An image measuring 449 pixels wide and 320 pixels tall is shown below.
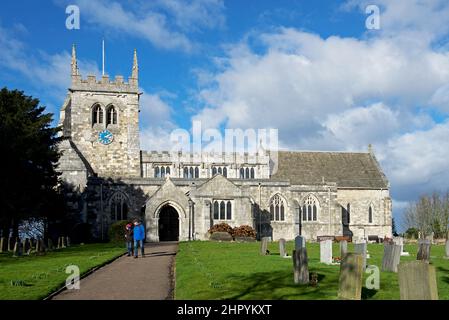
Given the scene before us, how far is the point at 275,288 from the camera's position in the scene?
14500mm

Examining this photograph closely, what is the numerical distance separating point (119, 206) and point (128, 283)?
107 feet

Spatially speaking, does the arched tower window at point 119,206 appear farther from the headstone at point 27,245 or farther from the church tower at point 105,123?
the headstone at point 27,245

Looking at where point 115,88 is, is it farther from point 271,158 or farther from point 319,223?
point 319,223

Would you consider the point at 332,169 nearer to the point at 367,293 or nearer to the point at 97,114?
the point at 97,114

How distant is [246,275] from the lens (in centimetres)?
1692

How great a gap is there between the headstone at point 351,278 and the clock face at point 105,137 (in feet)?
144

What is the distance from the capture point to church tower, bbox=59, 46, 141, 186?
53406 millimetres

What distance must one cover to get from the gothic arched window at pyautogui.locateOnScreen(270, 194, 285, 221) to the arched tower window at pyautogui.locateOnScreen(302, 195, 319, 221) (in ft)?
8.37

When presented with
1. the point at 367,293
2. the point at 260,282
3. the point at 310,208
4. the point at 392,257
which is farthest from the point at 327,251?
the point at 310,208

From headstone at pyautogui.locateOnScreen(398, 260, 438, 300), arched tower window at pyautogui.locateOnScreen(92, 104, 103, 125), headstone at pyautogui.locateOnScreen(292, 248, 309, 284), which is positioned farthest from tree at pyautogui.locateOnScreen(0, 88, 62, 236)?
headstone at pyautogui.locateOnScreen(398, 260, 438, 300)

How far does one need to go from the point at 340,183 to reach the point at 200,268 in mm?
41259

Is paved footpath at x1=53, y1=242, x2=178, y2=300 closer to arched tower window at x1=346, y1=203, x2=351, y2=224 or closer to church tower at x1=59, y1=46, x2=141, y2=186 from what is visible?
church tower at x1=59, y1=46, x2=141, y2=186

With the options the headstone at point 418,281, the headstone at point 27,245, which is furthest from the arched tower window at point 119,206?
the headstone at point 418,281
